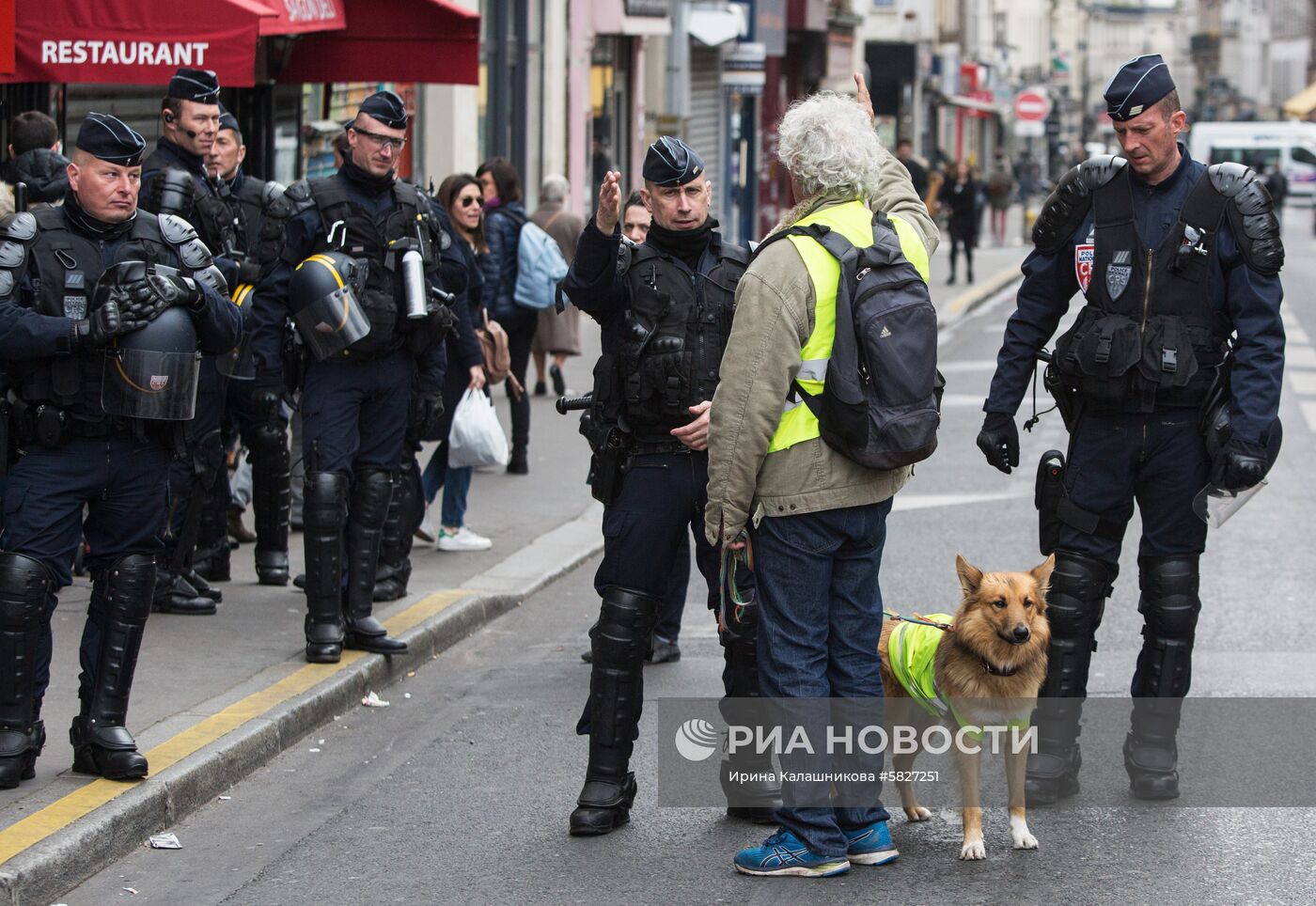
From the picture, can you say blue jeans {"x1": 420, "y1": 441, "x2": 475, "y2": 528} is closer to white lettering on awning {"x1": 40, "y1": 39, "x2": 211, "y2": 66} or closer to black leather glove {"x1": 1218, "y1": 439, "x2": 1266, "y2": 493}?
white lettering on awning {"x1": 40, "y1": 39, "x2": 211, "y2": 66}

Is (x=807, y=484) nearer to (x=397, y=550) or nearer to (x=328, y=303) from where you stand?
(x=328, y=303)

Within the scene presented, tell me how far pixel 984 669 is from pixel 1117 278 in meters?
1.25

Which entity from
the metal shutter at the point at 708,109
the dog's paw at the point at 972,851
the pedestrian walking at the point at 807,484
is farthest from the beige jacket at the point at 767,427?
the metal shutter at the point at 708,109

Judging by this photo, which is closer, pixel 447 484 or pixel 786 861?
pixel 786 861

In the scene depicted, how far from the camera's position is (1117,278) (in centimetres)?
562

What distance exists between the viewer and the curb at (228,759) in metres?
4.98

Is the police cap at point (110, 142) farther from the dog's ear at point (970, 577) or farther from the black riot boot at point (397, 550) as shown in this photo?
the black riot boot at point (397, 550)

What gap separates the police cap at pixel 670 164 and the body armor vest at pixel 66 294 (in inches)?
58.0

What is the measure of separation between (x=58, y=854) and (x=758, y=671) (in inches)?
72.9

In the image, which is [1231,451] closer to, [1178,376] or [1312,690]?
[1178,376]

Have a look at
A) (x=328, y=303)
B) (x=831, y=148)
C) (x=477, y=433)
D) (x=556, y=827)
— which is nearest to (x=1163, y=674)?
(x=556, y=827)

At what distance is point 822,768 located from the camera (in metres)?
4.95

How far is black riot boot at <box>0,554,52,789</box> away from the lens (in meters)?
5.38

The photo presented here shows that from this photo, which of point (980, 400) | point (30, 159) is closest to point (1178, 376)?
point (30, 159)
